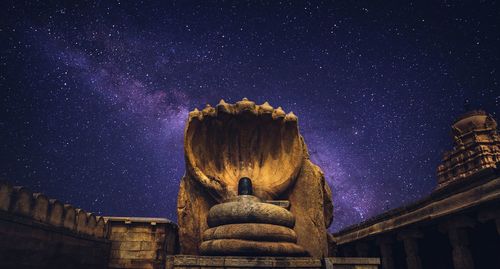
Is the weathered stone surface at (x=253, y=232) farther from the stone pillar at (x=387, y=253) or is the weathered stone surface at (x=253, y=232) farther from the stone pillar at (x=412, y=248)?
the stone pillar at (x=387, y=253)

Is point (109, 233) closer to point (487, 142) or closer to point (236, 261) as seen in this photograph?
point (236, 261)

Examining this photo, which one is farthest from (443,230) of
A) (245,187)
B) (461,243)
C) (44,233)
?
(44,233)

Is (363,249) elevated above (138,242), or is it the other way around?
(138,242)

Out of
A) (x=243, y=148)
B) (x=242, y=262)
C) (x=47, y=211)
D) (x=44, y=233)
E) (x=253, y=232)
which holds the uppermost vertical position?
(x=243, y=148)

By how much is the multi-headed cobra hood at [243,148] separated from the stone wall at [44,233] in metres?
4.44

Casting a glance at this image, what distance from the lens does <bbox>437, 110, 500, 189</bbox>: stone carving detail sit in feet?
80.9

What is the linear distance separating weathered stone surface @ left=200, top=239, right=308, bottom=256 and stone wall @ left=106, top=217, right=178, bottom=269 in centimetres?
777

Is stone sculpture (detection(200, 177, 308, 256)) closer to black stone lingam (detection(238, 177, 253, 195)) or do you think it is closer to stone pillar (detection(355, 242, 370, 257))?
black stone lingam (detection(238, 177, 253, 195))

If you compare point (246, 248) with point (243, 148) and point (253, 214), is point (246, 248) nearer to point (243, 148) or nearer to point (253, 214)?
point (253, 214)

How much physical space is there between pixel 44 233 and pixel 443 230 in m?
12.2

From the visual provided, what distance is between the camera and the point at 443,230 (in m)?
10.2

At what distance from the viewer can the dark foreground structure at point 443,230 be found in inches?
354

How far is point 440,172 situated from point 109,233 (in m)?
26.5

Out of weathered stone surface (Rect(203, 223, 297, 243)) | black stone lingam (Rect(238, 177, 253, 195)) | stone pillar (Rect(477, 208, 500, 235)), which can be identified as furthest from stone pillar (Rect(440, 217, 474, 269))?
black stone lingam (Rect(238, 177, 253, 195))
